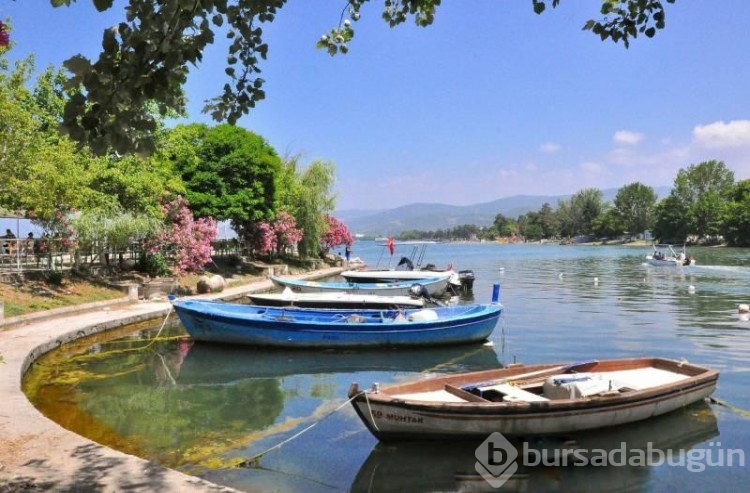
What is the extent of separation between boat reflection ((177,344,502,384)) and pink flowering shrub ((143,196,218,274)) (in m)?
10.6

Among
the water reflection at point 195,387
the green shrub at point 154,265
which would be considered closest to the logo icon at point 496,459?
the water reflection at point 195,387

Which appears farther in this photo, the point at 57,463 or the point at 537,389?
the point at 537,389

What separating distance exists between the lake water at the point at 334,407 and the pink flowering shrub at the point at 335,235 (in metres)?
29.5

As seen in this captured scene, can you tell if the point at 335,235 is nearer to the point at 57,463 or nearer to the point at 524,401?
the point at 524,401

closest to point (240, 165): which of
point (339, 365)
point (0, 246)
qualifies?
point (0, 246)

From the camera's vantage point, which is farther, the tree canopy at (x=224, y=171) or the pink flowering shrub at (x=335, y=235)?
the pink flowering shrub at (x=335, y=235)

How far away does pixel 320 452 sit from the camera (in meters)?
8.50

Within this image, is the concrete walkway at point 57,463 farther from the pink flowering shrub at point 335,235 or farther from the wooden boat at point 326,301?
the pink flowering shrub at point 335,235

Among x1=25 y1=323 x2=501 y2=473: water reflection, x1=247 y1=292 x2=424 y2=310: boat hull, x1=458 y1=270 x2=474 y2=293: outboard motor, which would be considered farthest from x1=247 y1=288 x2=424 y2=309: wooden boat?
x1=458 y1=270 x2=474 y2=293: outboard motor

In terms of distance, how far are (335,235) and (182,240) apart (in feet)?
83.6

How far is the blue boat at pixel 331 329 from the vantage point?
15703 millimetres

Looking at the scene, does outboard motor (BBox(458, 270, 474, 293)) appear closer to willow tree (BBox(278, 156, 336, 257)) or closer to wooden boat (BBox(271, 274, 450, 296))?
wooden boat (BBox(271, 274, 450, 296))

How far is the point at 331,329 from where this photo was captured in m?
15.7

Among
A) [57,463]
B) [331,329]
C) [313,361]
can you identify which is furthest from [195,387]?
[57,463]
